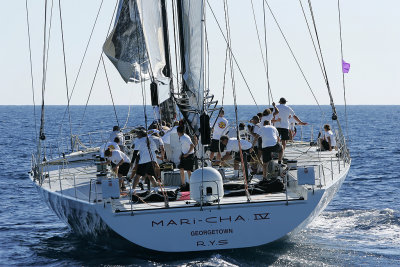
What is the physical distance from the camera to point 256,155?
1753 centimetres

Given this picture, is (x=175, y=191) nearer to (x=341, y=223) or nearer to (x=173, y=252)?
(x=173, y=252)

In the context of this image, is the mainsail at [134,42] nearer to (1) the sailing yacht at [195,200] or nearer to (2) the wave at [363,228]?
(1) the sailing yacht at [195,200]

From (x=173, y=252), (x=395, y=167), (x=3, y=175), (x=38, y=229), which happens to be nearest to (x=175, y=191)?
(x=173, y=252)

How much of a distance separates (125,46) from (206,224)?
948 centimetres

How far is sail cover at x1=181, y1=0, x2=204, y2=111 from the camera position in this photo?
1504 cm

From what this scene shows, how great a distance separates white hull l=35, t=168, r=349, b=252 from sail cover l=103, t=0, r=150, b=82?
8219 millimetres

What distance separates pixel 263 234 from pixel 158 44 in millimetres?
8830

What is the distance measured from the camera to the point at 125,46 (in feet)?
70.0

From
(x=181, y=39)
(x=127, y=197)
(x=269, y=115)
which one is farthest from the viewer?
(x=269, y=115)

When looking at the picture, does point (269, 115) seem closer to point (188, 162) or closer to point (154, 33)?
point (188, 162)

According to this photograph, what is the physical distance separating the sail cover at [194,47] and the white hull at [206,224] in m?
2.56

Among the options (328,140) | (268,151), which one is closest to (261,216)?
(268,151)

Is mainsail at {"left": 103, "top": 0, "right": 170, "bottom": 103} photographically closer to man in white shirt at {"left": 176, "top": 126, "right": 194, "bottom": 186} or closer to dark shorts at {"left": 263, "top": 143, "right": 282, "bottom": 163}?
man in white shirt at {"left": 176, "top": 126, "right": 194, "bottom": 186}

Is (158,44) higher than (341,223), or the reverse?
(158,44)
